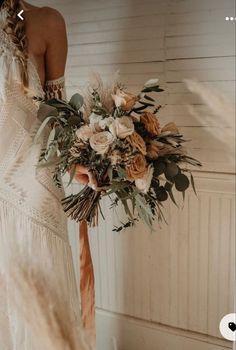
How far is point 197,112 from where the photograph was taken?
1056mm

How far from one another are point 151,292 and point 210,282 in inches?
8.0

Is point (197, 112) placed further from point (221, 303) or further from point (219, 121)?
point (221, 303)

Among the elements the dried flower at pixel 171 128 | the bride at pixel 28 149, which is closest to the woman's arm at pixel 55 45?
the bride at pixel 28 149

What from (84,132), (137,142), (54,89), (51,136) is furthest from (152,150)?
(54,89)

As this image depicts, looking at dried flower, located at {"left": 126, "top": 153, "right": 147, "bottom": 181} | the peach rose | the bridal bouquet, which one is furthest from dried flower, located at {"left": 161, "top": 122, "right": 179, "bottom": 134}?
the peach rose

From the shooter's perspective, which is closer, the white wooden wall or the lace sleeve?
the white wooden wall

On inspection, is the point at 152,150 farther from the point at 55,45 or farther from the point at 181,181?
the point at 55,45

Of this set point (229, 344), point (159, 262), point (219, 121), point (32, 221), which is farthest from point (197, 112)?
point (229, 344)

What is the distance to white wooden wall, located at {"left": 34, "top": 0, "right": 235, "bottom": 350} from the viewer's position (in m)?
1.02

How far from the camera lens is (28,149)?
45.4 inches

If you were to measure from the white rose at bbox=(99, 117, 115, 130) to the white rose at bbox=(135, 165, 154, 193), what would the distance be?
142 millimetres

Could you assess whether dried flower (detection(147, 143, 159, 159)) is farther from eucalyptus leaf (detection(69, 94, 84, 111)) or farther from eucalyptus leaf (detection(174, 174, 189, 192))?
eucalyptus leaf (detection(69, 94, 84, 111))

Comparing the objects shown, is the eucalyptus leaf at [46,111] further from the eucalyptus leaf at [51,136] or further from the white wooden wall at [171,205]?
the white wooden wall at [171,205]

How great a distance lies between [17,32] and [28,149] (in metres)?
0.32
